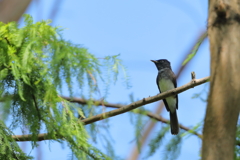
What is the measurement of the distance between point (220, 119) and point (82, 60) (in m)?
1.58

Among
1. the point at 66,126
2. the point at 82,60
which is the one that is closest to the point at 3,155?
the point at 66,126

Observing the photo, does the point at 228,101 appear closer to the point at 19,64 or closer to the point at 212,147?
the point at 212,147

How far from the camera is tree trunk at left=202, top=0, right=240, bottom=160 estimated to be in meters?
2.19

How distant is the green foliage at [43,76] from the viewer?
344 centimetres

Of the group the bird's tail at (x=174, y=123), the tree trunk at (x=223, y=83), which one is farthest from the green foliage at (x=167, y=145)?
the tree trunk at (x=223, y=83)

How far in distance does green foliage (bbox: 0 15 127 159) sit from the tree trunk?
1.39m

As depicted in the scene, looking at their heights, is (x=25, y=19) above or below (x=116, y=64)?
above

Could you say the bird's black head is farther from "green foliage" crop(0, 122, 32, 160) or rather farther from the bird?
→ "green foliage" crop(0, 122, 32, 160)

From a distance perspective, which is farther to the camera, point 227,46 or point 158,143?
point 158,143

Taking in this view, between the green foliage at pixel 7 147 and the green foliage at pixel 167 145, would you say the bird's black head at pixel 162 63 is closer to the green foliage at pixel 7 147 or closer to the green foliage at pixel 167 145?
the green foliage at pixel 167 145

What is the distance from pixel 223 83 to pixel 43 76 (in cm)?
188

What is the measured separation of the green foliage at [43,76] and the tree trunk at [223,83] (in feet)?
4.55

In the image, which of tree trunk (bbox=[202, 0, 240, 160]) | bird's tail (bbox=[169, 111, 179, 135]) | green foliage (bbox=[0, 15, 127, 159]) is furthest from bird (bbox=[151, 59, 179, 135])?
tree trunk (bbox=[202, 0, 240, 160])

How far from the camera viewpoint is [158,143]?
4938 millimetres
